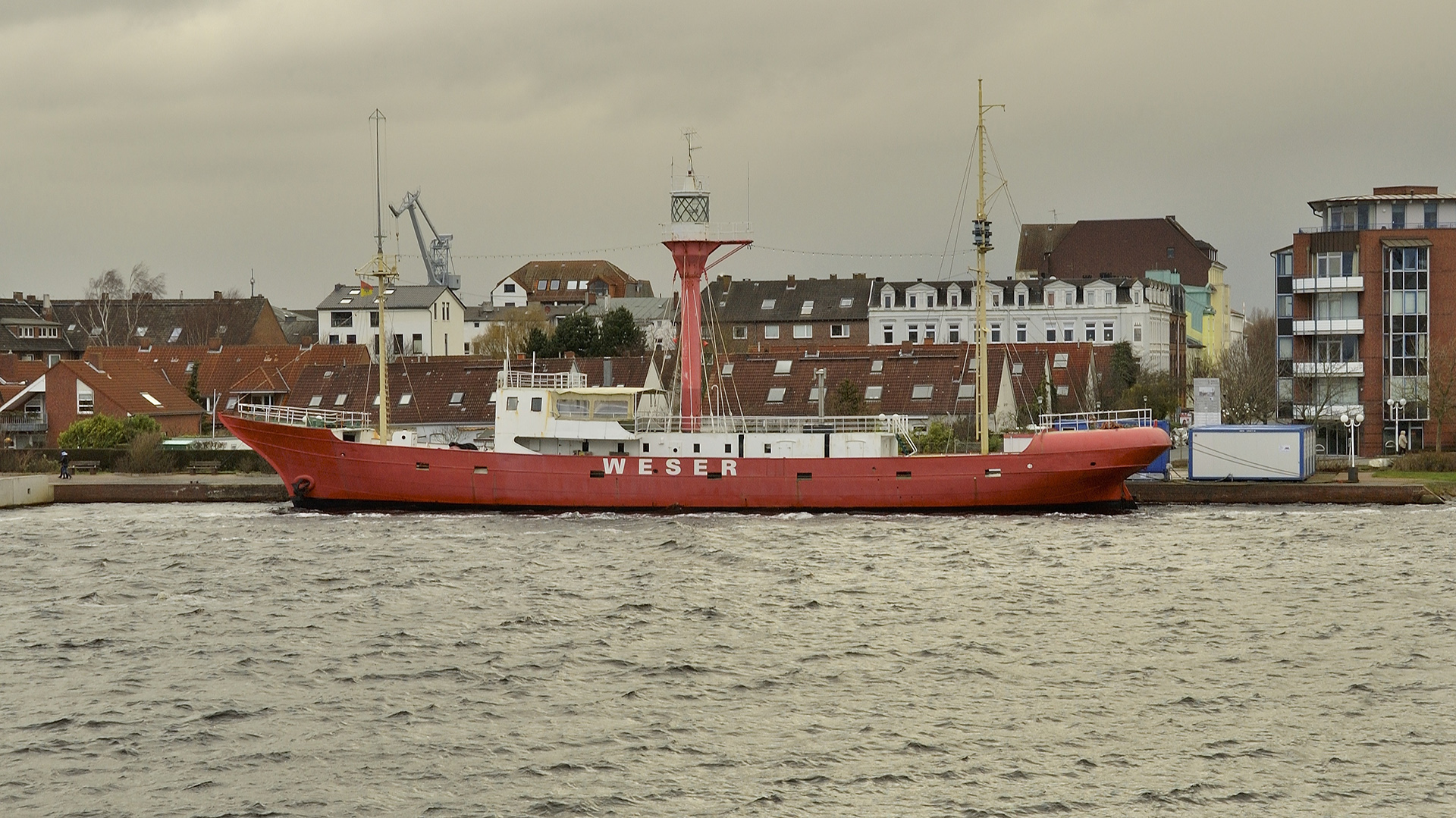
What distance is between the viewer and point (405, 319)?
107m

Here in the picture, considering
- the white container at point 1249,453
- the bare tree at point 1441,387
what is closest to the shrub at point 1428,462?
the bare tree at point 1441,387

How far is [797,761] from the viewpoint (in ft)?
64.0

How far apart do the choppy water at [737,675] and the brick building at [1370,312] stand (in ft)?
74.8

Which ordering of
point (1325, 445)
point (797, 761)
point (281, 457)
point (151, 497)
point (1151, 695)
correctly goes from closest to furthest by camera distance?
1. point (797, 761)
2. point (1151, 695)
3. point (281, 457)
4. point (151, 497)
5. point (1325, 445)

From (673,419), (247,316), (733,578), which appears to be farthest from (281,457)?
(247,316)

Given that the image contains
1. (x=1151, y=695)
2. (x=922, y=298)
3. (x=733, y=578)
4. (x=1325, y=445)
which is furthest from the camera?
(x=922, y=298)

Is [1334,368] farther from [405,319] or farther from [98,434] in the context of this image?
[405,319]

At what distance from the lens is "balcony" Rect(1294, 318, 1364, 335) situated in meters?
63.9

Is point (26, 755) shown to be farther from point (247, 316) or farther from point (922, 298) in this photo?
point (247, 316)

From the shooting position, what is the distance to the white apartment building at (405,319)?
10625 centimetres

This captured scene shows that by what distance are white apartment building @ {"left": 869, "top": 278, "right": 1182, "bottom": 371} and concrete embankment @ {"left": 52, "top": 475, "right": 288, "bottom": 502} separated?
46.0 m

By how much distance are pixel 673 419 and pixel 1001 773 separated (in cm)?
3125

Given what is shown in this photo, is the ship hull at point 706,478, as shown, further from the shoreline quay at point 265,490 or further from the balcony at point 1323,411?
the balcony at point 1323,411

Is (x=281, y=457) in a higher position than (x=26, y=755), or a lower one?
higher
